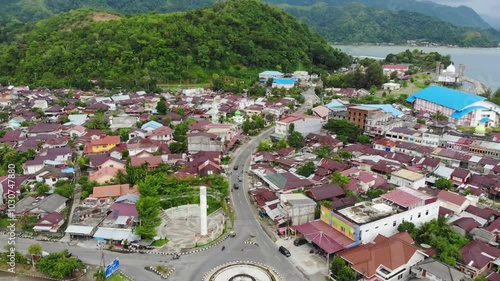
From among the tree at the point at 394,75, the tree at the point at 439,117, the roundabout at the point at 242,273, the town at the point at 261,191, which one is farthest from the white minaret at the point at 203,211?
the tree at the point at 394,75

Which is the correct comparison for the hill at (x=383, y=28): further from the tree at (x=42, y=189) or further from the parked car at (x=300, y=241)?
the parked car at (x=300, y=241)

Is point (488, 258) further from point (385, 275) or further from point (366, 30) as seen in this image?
point (366, 30)

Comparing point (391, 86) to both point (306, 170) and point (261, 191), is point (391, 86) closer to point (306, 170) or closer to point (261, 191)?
point (306, 170)

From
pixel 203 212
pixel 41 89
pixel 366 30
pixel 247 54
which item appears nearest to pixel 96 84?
pixel 41 89

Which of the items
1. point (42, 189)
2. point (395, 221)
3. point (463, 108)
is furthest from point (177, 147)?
point (463, 108)

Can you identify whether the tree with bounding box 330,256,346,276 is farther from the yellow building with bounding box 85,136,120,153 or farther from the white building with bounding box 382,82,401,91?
the white building with bounding box 382,82,401,91

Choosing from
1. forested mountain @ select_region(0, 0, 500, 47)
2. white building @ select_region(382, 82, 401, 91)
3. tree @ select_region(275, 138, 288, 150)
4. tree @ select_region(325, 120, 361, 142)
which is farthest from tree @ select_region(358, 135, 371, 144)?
forested mountain @ select_region(0, 0, 500, 47)
